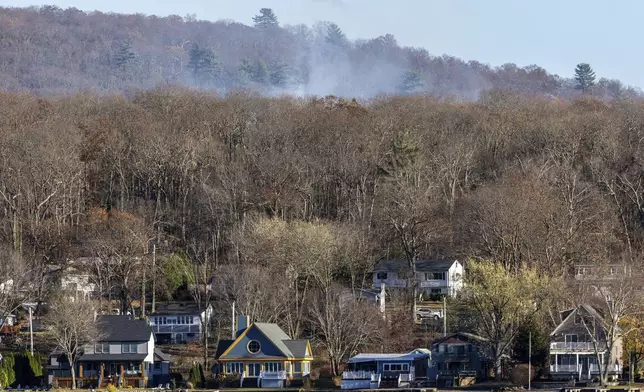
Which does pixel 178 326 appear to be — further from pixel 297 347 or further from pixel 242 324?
pixel 297 347

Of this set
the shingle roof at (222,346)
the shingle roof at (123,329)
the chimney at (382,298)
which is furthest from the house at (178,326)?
the chimney at (382,298)

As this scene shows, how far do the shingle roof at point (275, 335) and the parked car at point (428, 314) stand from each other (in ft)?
35.0

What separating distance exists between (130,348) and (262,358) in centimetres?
707

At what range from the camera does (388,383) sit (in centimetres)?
7450

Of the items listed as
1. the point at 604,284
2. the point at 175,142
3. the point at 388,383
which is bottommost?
the point at 388,383

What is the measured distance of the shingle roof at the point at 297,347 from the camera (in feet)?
250

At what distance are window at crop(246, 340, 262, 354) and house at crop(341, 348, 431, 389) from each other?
4697mm

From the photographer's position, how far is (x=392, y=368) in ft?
247

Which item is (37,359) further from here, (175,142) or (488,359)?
(175,142)

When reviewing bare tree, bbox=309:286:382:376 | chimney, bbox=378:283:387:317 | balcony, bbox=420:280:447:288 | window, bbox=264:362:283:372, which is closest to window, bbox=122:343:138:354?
window, bbox=264:362:283:372

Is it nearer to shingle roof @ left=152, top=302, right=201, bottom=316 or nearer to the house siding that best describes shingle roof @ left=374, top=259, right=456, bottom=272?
shingle roof @ left=152, top=302, right=201, bottom=316

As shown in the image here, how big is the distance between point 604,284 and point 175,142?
3795 cm

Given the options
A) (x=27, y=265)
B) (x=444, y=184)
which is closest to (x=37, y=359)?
(x=27, y=265)

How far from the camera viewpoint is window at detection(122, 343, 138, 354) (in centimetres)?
7731
